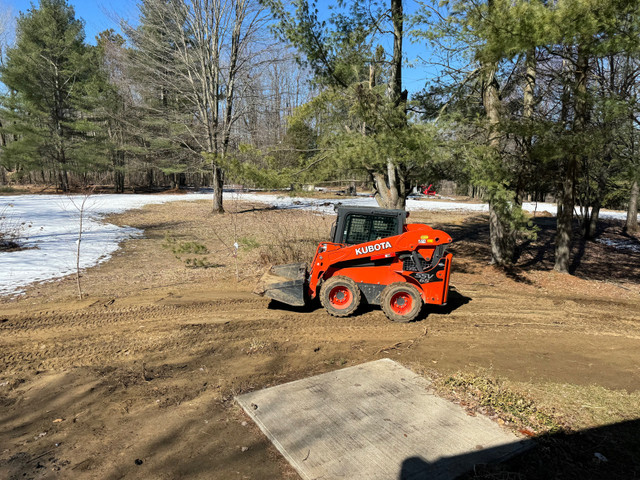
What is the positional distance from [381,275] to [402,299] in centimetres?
54

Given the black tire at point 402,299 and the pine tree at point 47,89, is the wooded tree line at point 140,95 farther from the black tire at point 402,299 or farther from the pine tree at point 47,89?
the black tire at point 402,299

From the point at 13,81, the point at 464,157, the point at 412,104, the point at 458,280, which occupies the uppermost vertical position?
the point at 13,81

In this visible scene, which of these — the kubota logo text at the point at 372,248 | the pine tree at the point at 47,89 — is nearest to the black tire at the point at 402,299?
the kubota logo text at the point at 372,248

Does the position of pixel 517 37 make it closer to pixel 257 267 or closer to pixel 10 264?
Answer: pixel 257 267

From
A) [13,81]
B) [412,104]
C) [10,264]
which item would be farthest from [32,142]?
[412,104]

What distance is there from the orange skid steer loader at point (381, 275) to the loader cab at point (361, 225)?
0.02 metres

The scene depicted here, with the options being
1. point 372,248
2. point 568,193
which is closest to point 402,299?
point 372,248

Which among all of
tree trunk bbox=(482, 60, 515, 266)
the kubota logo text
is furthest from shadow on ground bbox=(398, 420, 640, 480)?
tree trunk bbox=(482, 60, 515, 266)

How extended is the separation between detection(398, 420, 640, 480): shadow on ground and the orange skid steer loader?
309 cm

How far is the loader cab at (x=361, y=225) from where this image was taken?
6.95 m

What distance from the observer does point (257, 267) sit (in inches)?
403

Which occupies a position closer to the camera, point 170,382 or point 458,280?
point 170,382

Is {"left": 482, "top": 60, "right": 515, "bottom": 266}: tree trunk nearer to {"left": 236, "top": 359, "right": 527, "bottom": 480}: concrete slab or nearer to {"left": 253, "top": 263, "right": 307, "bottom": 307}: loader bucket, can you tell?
{"left": 253, "top": 263, "right": 307, "bottom": 307}: loader bucket

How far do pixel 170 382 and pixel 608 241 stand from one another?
62.3 ft
